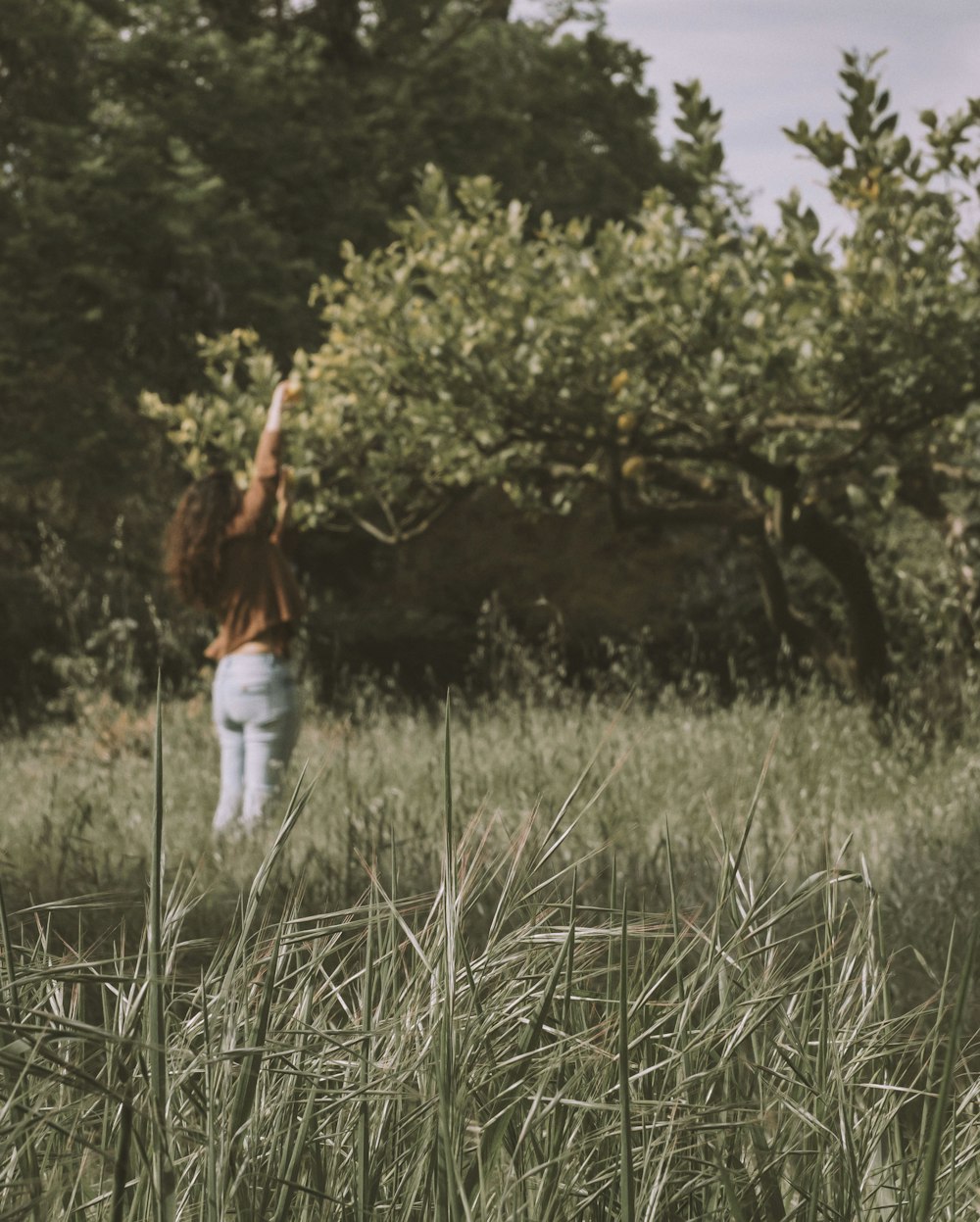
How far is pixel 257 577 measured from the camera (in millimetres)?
5930

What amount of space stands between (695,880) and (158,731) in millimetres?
3015

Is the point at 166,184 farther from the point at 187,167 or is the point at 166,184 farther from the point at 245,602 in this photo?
the point at 245,602

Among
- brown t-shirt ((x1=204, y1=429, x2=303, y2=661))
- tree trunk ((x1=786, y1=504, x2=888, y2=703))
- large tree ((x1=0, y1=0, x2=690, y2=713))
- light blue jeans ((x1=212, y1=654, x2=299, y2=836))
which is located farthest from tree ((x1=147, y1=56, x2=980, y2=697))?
large tree ((x1=0, y1=0, x2=690, y2=713))

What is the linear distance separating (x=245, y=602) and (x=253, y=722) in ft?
1.75

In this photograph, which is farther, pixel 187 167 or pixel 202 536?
pixel 187 167

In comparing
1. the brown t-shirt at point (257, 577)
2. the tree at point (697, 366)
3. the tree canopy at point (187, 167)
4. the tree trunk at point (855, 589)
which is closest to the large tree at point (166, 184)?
the tree canopy at point (187, 167)

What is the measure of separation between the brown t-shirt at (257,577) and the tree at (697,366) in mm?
958

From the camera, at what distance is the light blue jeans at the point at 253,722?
579 cm

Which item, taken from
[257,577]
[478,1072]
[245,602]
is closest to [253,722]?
[245,602]

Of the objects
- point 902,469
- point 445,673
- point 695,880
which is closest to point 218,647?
point 695,880

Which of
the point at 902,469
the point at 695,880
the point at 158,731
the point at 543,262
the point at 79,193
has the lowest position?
the point at 695,880

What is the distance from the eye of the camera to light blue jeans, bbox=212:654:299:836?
5.79m

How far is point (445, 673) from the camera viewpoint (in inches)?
457

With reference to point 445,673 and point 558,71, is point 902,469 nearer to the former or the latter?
point 445,673
